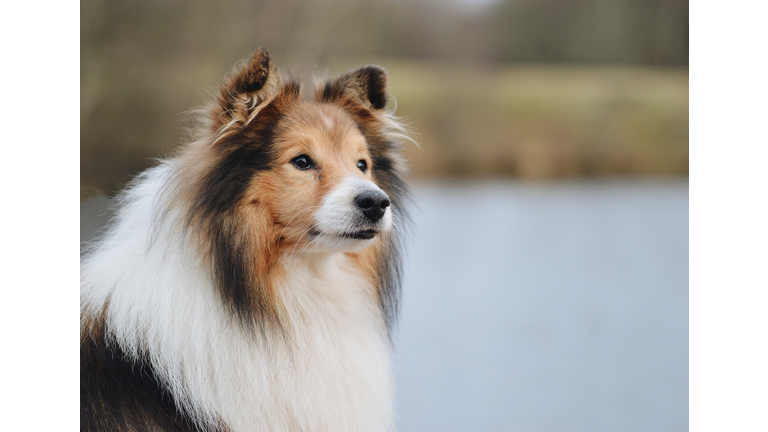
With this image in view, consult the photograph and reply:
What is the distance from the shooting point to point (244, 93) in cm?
192

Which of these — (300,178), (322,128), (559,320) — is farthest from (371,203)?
(559,320)

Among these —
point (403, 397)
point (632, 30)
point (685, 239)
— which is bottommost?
point (403, 397)

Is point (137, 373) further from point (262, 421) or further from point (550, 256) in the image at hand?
point (550, 256)

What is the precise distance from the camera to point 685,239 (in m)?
5.45

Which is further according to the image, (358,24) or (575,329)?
(575,329)

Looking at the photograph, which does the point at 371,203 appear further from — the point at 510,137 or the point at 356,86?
the point at 510,137

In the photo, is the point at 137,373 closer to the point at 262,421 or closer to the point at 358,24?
the point at 262,421

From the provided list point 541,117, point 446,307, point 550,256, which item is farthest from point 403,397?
point 550,256

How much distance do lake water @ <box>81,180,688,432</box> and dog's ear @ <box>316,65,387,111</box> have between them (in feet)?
3.58

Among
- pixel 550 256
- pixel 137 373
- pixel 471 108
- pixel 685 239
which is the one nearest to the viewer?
pixel 137 373

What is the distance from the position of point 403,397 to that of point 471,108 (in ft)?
10.8

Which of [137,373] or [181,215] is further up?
[181,215]
